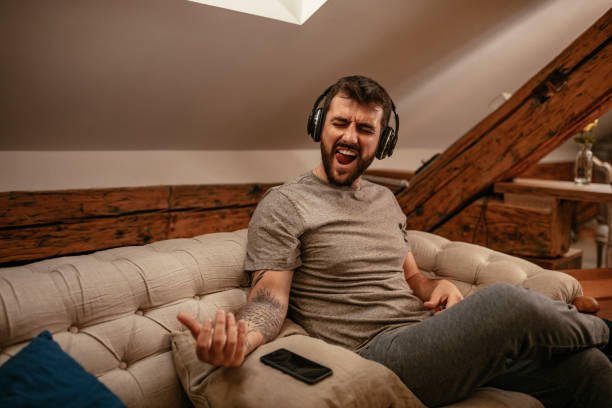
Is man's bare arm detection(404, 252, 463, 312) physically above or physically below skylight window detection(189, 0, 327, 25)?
below

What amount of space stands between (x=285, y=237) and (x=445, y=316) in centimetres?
52

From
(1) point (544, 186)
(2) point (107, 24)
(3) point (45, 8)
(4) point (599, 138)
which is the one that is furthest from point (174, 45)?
(4) point (599, 138)

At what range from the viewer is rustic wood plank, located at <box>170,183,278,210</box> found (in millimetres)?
2477

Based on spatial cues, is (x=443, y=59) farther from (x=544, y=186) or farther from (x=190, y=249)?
(x=190, y=249)

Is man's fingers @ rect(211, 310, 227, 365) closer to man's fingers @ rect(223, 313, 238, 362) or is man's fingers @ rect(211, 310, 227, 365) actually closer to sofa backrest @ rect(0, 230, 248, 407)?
man's fingers @ rect(223, 313, 238, 362)

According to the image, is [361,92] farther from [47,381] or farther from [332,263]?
[47,381]

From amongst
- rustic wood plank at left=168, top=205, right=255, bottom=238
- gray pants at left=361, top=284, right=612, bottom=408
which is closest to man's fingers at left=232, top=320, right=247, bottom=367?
gray pants at left=361, top=284, right=612, bottom=408

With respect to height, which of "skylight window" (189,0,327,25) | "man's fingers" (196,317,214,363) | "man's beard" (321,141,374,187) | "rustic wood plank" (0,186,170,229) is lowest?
"man's fingers" (196,317,214,363)

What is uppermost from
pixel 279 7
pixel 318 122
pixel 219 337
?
pixel 279 7

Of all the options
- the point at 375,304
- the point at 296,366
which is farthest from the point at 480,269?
the point at 296,366

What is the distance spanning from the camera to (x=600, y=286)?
5.96ft

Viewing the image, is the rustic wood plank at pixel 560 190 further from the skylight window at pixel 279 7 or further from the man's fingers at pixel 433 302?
the skylight window at pixel 279 7

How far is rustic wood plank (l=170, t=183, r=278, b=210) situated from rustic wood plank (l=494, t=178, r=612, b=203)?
1.42 meters

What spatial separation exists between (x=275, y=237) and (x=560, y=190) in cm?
162
